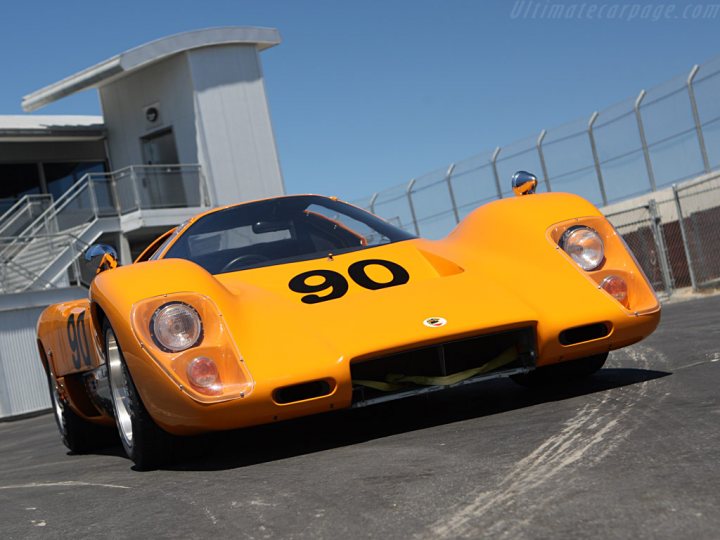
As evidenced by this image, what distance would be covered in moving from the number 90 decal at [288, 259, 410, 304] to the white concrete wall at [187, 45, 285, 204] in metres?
21.2

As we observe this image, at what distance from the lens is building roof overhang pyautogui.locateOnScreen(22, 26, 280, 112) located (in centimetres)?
2550

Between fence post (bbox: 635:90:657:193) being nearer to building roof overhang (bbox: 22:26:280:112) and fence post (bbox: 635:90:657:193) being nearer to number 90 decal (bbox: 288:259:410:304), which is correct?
number 90 decal (bbox: 288:259:410:304)

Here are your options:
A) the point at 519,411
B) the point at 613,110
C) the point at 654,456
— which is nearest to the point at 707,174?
the point at 613,110

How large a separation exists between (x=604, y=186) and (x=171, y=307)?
1298cm

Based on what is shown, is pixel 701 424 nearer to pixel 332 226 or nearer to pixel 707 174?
pixel 332 226

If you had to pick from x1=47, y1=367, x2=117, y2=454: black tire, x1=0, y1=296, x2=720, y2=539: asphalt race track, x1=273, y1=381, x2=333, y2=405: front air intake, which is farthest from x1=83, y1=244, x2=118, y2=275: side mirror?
x1=273, y1=381, x2=333, y2=405: front air intake

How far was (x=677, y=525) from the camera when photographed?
2148 millimetres

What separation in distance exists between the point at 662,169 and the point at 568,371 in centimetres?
1081

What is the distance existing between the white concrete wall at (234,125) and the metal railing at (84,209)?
1.00m

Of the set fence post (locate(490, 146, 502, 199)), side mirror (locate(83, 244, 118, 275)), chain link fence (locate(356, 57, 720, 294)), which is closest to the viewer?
side mirror (locate(83, 244, 118, 275))

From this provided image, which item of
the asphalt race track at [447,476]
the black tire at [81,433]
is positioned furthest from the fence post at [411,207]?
the asphalt race track at [447,476]

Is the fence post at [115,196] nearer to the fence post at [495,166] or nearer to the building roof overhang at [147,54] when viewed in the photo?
the building roof overhang at [147,54]

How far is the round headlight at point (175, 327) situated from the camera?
394cm

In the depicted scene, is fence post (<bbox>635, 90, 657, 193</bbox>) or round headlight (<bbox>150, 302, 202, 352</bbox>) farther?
fence post (<bbox>635, 90, 657, 193</bbox>)
